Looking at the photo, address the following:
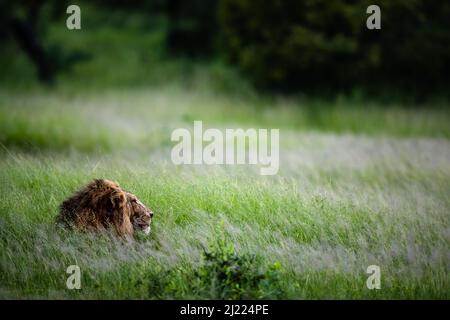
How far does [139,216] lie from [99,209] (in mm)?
463

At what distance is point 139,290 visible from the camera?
5.49 metres

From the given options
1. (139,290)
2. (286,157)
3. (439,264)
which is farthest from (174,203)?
(286,157)

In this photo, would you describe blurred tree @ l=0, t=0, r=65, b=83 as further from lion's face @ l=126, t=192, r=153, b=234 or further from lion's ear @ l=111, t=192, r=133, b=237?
lion's ear @ l=111, t=192, r=133, b=237

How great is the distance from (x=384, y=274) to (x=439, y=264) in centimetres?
66

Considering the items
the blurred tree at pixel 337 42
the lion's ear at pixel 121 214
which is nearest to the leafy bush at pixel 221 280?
the lion's ear at pixel 121 214

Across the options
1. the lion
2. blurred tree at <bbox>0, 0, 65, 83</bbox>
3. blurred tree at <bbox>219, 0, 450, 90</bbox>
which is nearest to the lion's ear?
the lion

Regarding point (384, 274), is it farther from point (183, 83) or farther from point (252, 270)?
point (183, 83)

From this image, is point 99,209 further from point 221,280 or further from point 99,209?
point 221,280

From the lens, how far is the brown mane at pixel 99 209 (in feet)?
19.0

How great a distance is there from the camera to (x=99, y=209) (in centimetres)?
579

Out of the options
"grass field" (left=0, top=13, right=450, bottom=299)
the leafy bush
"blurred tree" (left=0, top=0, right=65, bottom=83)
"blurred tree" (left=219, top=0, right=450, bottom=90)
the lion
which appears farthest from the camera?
"blurred tree" (left=0, top=0, right=65, bottom=83)

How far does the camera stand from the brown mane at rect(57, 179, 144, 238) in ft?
19.0

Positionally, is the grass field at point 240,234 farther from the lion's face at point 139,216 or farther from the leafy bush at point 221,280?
the lion's face at point 139,216

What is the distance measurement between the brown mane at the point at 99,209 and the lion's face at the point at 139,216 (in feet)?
0.48
